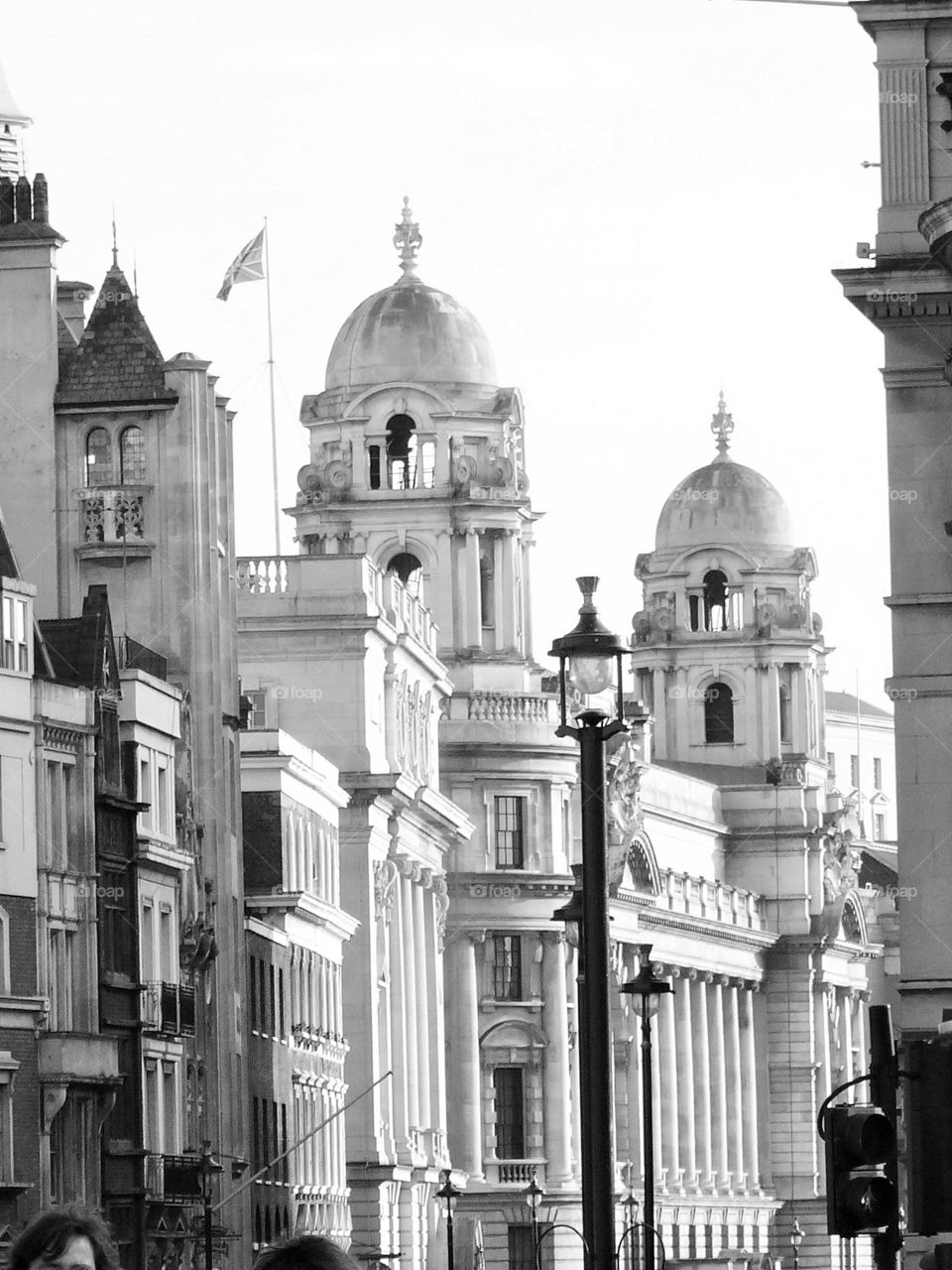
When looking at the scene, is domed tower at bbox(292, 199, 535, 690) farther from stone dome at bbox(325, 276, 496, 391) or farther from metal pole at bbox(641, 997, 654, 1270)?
metal pole at bbox(641, 997, 654, 1270)

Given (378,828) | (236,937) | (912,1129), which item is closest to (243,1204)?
(236,937)

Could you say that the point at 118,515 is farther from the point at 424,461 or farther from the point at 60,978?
the point at 424,461

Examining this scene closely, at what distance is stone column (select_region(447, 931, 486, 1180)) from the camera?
135m

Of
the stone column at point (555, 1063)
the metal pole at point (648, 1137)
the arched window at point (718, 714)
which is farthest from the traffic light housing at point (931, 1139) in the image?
the arched window at point (718, 714)

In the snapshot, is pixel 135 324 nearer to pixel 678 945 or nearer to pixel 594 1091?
pixel 594 1091

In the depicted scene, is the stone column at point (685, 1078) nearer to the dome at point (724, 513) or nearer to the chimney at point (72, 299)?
the dome at point (724, 513)

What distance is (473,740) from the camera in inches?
5507

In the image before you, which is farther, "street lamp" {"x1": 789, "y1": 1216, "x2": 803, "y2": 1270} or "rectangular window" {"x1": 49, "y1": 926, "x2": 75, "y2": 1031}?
"street lamp" {"x1": 789, "y1": 1216, "x2": 803, "y2": 1270}

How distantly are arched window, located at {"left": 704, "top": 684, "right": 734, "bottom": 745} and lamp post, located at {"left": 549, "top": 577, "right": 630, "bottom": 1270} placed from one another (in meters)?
165

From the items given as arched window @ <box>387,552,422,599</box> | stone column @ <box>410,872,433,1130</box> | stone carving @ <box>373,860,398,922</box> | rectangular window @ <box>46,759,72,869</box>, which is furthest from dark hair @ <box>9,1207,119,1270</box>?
arched window @ <box>387,552,422,599</box>

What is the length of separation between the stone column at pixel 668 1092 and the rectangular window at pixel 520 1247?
101ft

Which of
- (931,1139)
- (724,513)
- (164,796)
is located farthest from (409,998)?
(931,1139)

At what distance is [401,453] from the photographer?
144 m

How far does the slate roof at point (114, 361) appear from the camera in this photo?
82.2 m
